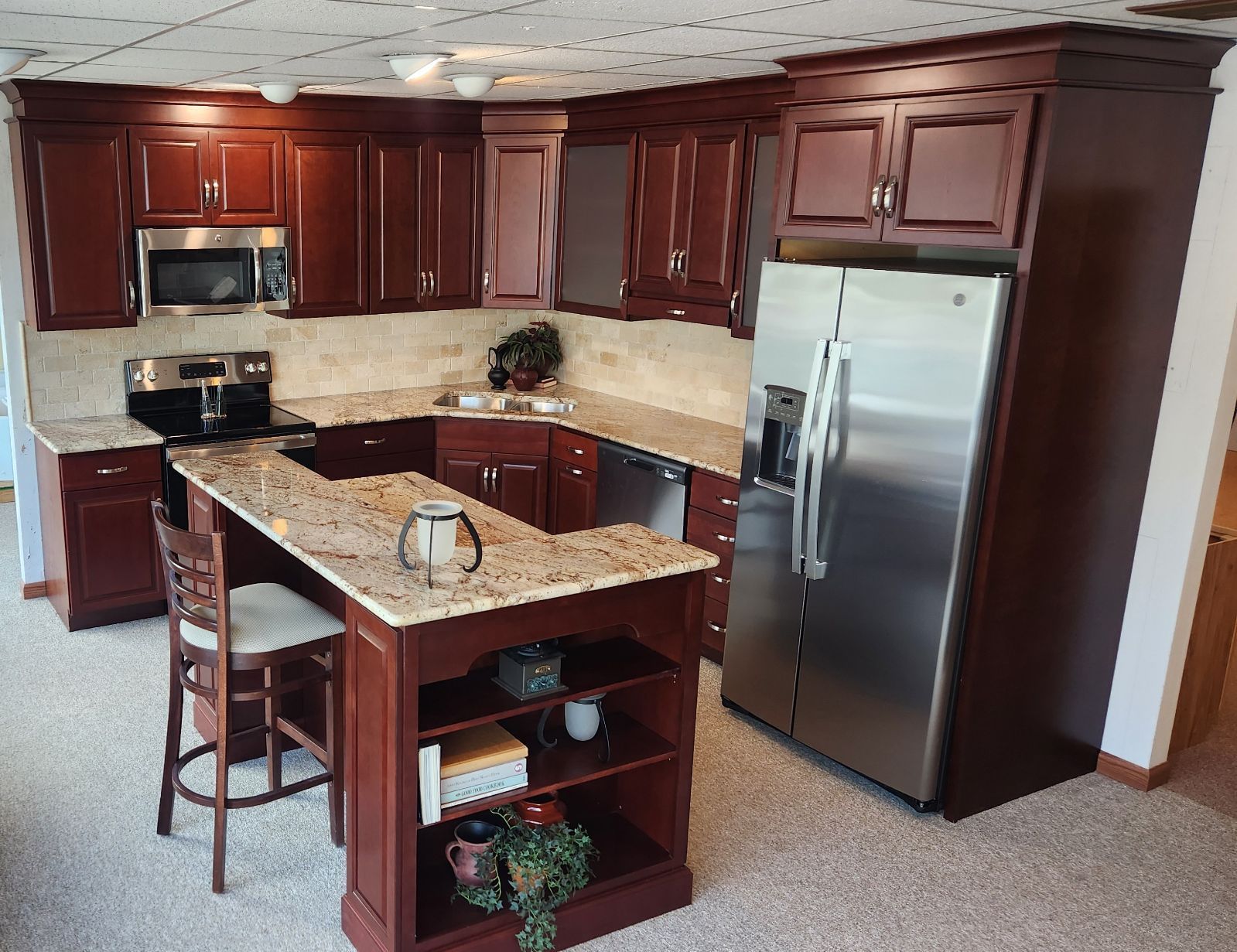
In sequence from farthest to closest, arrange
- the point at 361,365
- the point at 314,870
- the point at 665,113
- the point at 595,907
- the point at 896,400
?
the point at 361,365, the point at 665,113, the point at 896,400, the point at 314,870, the point at 595,907

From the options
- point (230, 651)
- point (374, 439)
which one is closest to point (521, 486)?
point (374, 439)

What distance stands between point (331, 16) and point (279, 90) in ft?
6.22

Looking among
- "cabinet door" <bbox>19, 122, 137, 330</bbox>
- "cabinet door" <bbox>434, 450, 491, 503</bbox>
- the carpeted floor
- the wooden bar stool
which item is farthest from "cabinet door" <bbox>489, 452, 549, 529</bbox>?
the wooden bar stool

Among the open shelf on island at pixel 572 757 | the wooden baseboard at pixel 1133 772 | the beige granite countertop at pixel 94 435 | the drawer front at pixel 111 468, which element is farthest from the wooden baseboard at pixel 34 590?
the wooden baseboard at pixel 1133 772

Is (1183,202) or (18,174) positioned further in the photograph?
(18,174)

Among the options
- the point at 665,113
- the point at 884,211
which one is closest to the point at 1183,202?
the point at 884,211

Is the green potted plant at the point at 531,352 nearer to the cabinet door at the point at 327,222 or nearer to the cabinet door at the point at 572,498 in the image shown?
the cabinet door at the point at 572,498

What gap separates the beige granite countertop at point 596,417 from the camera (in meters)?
4.81

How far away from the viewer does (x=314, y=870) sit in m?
3.25

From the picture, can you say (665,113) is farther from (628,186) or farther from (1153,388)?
(1153,388)

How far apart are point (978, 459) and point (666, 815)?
1.41 metres

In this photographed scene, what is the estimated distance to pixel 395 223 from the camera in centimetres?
550

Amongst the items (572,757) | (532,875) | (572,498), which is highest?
(572,498)

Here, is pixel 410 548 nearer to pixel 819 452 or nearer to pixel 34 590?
pixel 819 452
